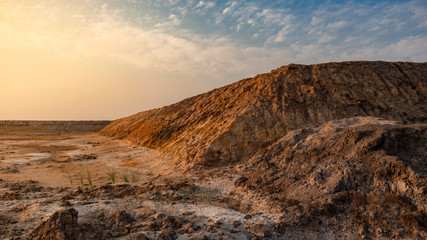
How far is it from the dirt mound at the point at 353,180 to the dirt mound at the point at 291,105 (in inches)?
95.8

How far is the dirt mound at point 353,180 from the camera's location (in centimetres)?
429

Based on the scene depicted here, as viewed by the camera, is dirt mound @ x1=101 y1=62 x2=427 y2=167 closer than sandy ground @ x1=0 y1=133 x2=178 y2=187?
No

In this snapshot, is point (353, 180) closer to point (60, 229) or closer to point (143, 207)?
point (143, 207)

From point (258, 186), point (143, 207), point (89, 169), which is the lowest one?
point (258, 186)

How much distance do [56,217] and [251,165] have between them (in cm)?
467

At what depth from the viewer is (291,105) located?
10.3 meters

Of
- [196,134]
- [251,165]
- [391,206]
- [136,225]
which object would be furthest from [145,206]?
[196,134]

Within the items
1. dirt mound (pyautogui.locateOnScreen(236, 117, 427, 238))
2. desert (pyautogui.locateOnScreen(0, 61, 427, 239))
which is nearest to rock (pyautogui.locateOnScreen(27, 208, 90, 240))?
desert (pyautogui.locateOnScreen(0, 61, 427, 239))

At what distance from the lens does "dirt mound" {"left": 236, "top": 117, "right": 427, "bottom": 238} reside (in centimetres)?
429

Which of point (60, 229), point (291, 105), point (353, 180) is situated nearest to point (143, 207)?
point (60, 229)

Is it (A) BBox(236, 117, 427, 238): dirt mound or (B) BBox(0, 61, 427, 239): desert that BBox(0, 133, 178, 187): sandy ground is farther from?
(A) BBox(236, 117, 427, 238): dirt mound

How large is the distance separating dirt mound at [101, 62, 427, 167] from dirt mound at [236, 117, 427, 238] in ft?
7.98

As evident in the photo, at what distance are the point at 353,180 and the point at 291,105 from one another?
5.61 metres

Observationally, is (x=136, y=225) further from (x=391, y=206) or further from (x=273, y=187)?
(x=391, y=206)
